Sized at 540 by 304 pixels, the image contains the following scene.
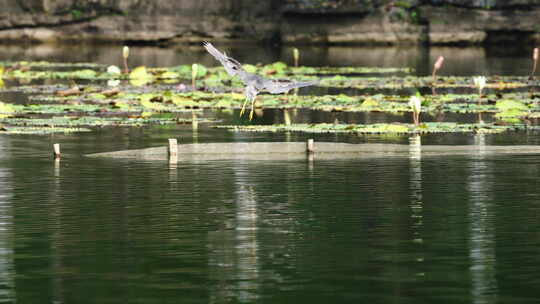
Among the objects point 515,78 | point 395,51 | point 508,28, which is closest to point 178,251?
point 515,78

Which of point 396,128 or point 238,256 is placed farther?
point 396,128

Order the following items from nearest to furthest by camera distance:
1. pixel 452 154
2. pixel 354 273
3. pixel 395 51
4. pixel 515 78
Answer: pixel 354 273 < pixel 452 154 < pixel 515 78 < pixel 395 51

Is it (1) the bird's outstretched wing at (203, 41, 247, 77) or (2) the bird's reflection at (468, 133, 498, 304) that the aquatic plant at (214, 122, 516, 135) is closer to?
(2) the bird's reflection at (468, 133, 498, 304)

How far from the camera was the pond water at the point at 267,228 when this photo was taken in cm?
1345

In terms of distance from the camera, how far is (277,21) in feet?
271

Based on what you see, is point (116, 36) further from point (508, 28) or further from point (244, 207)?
point (244, 207)

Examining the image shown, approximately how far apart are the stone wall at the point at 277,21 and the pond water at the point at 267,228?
165 ft

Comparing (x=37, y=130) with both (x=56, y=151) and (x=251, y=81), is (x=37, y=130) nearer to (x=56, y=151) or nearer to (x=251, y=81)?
(x=56, y=151)

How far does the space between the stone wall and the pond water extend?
5041 cm

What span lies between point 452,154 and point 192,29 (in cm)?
5662

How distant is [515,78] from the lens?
156 ft

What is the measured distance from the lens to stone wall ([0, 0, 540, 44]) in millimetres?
76938

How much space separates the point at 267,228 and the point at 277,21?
66.2 meters

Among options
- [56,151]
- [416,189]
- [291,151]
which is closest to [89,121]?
[56,151]
